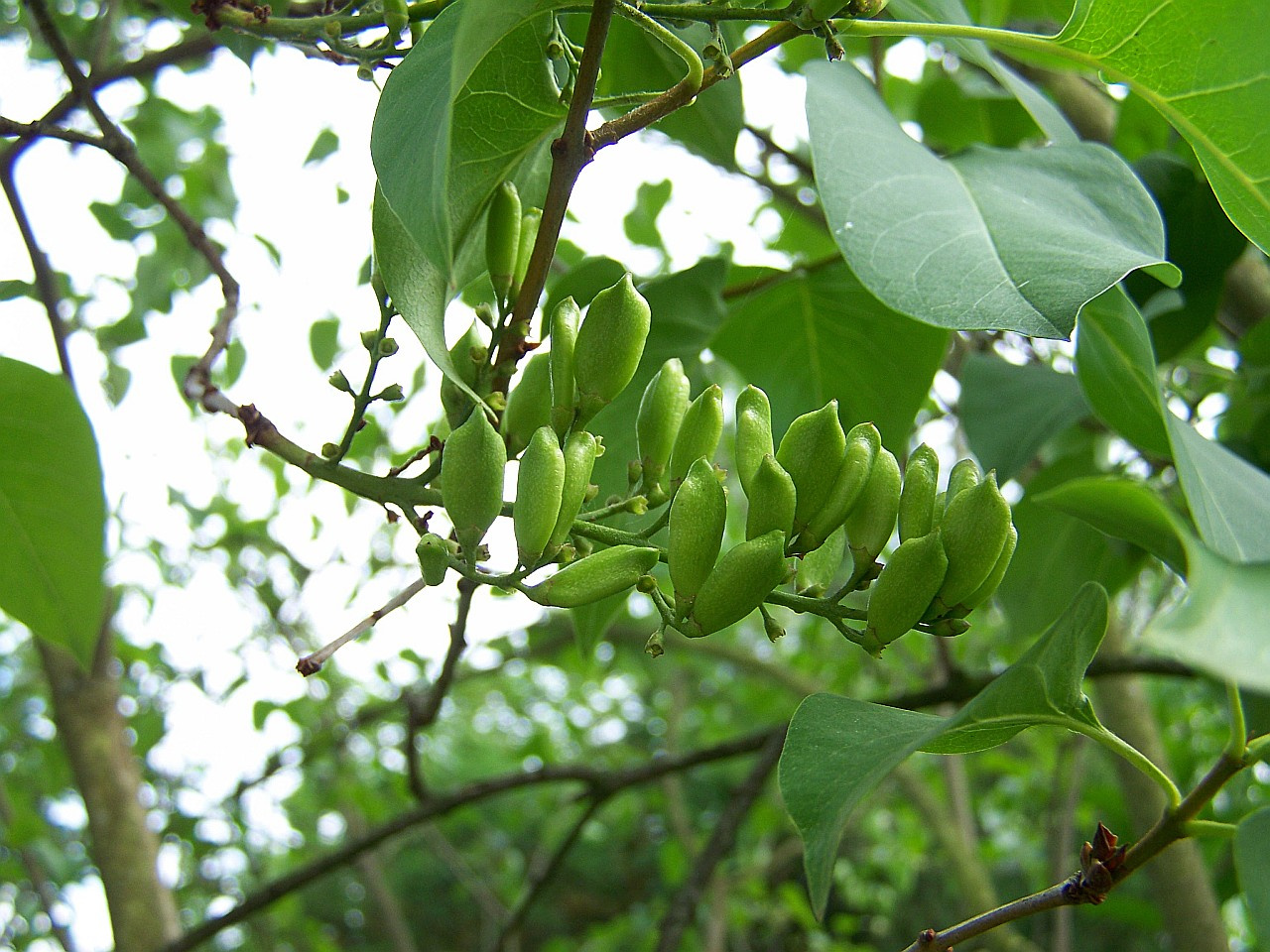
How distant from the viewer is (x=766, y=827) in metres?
2.41

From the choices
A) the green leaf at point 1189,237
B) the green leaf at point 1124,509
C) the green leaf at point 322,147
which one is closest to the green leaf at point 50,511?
the green leaf at point 1124,509

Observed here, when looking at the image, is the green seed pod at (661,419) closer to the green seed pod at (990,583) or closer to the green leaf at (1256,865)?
the green seed pod at (990,583)

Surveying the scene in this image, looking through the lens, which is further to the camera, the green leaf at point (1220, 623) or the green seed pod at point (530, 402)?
the green seed pod at point (530, 402)

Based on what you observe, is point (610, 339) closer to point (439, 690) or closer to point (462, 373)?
point (462, 373)

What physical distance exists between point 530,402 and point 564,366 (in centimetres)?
2

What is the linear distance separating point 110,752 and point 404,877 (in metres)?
4.57

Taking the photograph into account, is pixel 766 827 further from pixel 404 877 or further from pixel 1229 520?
pixel 404 877

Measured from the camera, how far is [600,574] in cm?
38

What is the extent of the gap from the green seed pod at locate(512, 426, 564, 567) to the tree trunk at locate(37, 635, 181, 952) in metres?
0.86

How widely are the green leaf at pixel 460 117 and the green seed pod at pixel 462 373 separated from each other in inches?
1.4

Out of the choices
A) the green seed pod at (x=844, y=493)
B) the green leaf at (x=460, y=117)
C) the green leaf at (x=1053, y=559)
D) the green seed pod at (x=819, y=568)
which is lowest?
the green leaf at (x=1053, y=559)

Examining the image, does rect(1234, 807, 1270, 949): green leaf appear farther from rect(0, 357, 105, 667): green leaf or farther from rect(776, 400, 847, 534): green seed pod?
rect(0, 357, 105, 667): green leaf

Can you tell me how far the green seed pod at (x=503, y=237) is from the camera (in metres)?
0.43

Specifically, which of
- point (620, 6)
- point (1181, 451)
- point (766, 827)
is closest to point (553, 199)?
point (620, 6)
